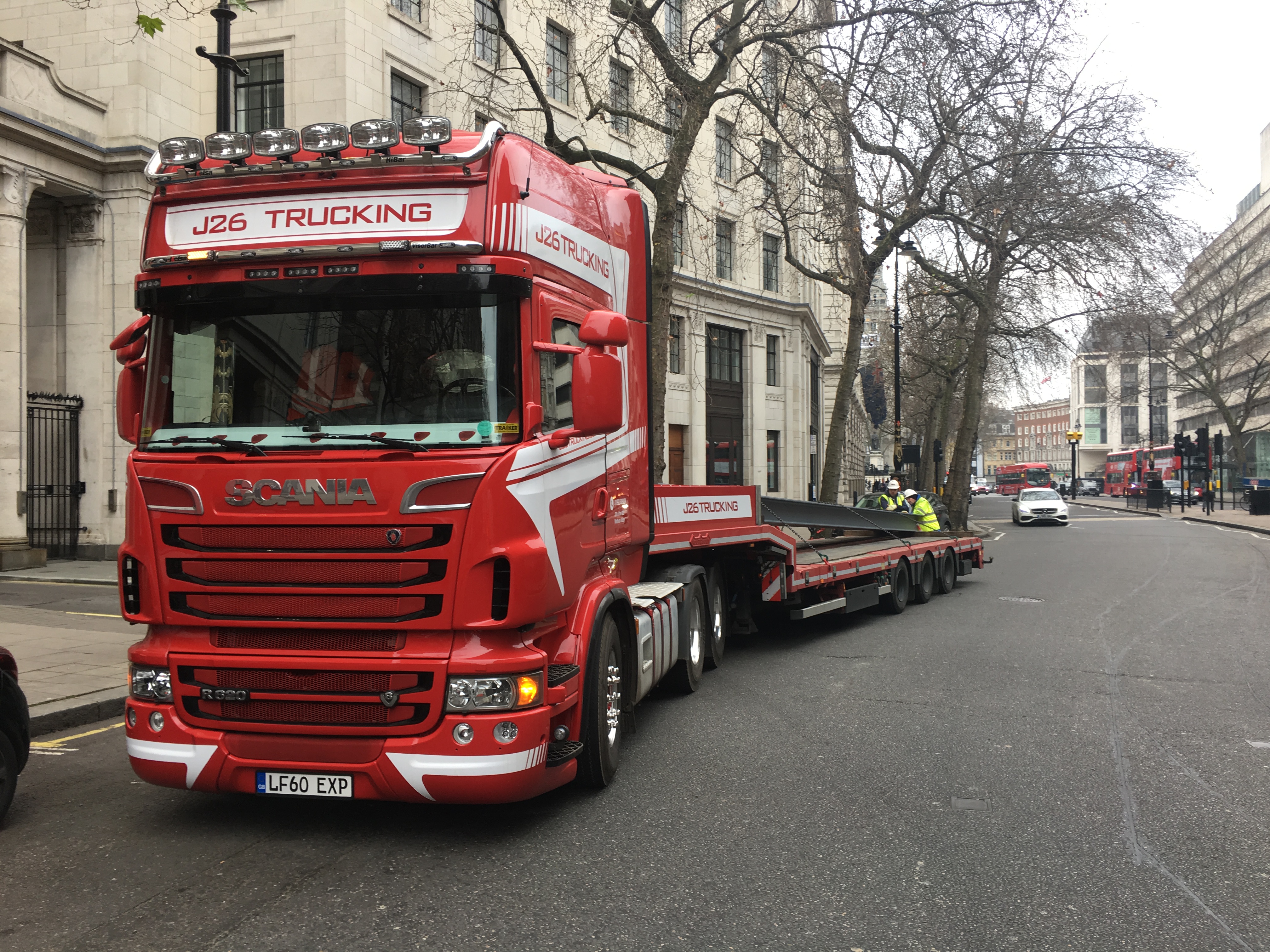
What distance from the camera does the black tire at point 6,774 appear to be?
5023 millimetres

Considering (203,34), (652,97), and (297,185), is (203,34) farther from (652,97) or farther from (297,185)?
(297,185)

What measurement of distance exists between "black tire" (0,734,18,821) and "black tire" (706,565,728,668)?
538cm

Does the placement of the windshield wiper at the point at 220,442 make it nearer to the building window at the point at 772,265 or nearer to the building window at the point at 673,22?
the building window at the point at 673,22

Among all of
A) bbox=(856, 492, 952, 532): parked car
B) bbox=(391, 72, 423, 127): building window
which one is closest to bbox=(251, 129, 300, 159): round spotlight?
bbox=(856, 492, 952, 532): parked car

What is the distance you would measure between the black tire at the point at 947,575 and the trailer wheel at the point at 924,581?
2.04ft

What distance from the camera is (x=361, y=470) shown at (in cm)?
458

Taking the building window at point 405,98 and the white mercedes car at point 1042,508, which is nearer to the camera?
the building window at point 405,98

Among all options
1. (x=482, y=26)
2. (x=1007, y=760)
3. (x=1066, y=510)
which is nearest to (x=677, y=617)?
(x=1007, y=760)

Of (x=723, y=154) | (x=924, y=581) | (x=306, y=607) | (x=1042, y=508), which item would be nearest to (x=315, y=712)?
(x=306, y=607)

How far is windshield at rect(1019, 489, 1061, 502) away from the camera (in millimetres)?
41281

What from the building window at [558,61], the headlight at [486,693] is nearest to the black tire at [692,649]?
the headlight at [486,693]

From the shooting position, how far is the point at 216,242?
5.01m

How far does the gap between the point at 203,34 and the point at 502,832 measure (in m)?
20.7

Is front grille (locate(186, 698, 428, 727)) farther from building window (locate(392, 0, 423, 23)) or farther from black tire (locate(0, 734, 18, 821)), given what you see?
building window (locate(392, 0, 423, 23))
